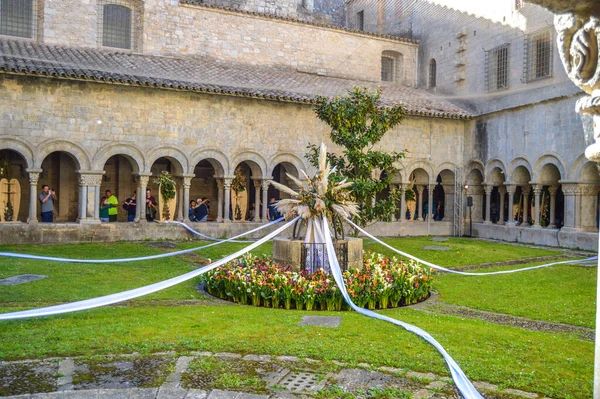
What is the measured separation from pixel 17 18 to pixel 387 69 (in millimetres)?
15507

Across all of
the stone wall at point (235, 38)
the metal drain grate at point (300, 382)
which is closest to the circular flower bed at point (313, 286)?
the metal drain grate at point (300, 382)

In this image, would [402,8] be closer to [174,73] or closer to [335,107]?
[174,73]

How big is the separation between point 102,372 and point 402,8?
84.4 ft

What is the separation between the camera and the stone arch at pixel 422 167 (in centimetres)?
2320

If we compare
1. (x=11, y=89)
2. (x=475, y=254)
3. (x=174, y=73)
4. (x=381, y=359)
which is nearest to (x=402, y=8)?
(x=174, y=73)

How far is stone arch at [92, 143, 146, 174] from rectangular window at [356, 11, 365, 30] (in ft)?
49.1

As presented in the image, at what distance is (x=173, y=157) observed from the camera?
754 inches

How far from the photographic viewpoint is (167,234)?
18.8 m

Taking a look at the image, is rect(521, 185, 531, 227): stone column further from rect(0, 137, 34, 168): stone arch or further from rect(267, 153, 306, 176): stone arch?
rect(0, 137, 34, 168): stone arch

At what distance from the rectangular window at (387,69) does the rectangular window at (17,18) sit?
1476 cm

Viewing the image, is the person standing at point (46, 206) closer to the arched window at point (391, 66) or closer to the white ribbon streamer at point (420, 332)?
the white ribbon streamer at point (420, 332)

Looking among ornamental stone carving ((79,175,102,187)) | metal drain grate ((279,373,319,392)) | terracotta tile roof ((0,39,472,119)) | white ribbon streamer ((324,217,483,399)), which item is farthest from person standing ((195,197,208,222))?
metal drain grate ((279,373,319,392))

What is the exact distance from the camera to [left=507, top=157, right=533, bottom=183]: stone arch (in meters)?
20.4

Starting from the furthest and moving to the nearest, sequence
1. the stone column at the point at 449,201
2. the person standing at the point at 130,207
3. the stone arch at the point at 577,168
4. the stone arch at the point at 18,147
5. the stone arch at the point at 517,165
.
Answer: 1. the stone column at the point at 449,201
2. the stone arch at the point at 517,165
3. the person standing at the point at 130,207
4. the stone arch at the point at 577,168
5. the stone arch at the point at 18,147
